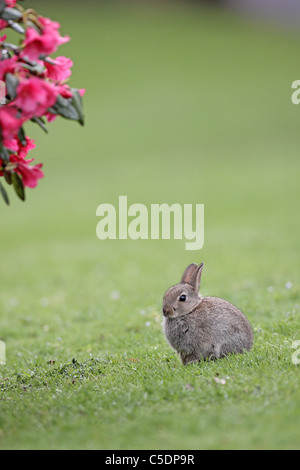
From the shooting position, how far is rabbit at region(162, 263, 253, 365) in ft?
25.5

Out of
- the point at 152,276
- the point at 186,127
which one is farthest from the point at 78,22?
the point at 152,276

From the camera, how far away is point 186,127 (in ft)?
133

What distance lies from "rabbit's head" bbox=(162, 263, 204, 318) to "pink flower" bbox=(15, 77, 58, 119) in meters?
2.84

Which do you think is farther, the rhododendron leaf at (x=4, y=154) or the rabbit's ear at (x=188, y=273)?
the rabbit's ear at (x=188, y=273)

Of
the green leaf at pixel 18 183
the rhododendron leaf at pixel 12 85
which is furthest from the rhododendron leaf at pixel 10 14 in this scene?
the green leaf at pixel 18 183

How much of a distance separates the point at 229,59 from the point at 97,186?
28.0 meters

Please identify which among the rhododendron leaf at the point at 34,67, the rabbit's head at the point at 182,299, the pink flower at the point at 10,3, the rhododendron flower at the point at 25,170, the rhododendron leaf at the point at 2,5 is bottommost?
the rabbit's head at the point at 182,299

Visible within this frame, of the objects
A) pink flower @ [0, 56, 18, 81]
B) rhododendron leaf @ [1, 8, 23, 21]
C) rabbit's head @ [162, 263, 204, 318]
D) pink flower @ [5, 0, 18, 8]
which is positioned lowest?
rabbit's head @ [162, 263, 204, 318]

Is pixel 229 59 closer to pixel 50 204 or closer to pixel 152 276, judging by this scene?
pixel 50 204

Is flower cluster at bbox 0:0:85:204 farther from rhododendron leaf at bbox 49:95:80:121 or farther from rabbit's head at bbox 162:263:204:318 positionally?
rabbit's head at bbox 162:263:204:318

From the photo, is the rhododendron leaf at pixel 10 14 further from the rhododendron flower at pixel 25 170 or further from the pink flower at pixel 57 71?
the rhododendron flower at pixel 25 170

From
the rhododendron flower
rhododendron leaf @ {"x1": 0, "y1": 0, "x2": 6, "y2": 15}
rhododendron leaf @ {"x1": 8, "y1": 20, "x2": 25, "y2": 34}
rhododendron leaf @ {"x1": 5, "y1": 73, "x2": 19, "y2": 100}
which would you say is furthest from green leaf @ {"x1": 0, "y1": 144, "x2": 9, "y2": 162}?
rhododendron leaf @ {"x1": 0, "y1": 0, "x2": 6, "y2": 15}

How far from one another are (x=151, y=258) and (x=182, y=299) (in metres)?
9.72

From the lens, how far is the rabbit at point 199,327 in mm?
7781
